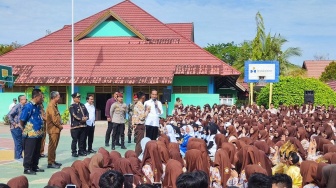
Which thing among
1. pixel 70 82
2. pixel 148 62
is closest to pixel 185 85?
pixel 148 62

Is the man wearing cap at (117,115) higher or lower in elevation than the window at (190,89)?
lower

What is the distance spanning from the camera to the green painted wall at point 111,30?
87.7 feet

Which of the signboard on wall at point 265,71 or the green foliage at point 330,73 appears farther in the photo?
the green foliage at point 330,73

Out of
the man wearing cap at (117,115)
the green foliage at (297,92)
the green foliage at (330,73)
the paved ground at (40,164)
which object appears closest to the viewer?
the paved ground at (40,164)

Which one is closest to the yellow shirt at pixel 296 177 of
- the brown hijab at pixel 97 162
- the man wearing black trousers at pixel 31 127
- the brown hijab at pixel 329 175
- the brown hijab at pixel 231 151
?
the brown hijab at pixel 329 175

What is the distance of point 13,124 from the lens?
995 centimetres

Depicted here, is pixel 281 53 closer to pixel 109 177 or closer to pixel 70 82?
pixel 70 82

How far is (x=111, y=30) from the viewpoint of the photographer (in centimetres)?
2684

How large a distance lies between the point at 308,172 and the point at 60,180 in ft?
9.91

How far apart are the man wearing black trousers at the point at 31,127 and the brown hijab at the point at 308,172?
4588 mm

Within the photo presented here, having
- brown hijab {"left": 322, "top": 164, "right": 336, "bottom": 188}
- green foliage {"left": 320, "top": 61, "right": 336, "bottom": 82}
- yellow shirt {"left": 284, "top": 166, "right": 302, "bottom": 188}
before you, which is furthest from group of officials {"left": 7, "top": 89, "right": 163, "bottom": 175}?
green foliage {"left": 320, "top": 61, "right": 336, "bottom": 82}

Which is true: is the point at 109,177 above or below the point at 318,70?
below

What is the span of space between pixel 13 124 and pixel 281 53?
25.2m

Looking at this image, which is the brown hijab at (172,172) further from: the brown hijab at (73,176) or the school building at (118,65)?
the school building at (118,65)
